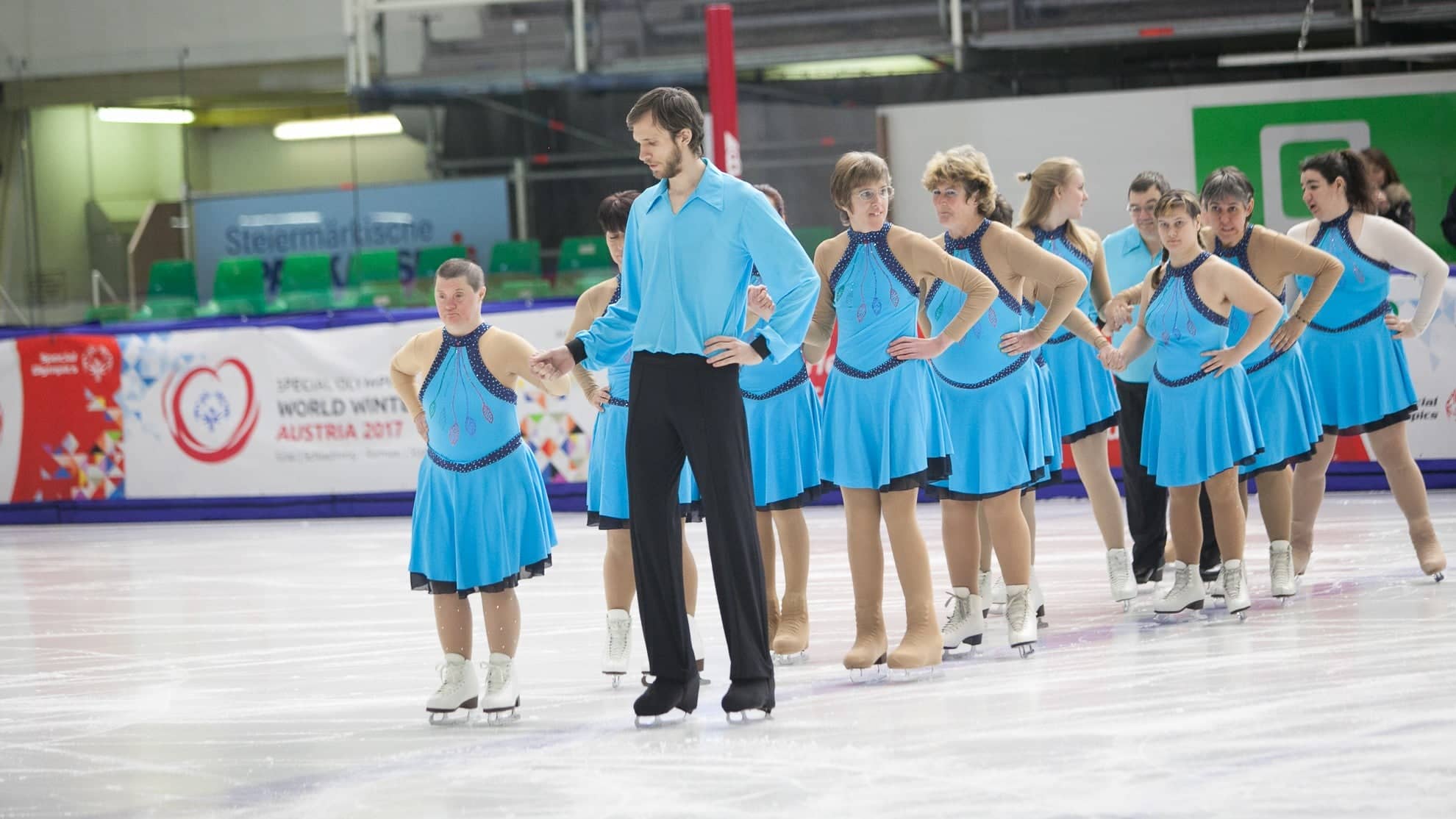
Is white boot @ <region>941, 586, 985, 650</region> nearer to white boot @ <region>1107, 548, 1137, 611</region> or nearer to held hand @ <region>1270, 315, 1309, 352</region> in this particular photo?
white boot @ <region>1107, 548, 1137, 611</region>

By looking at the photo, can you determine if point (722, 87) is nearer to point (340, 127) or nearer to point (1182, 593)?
point (340, 127)

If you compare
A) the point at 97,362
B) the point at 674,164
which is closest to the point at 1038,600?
the point at 674,164

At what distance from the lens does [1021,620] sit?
15.9ft

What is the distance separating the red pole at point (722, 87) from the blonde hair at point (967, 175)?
15.2 ft

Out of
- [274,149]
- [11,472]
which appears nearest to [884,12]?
[274,149]

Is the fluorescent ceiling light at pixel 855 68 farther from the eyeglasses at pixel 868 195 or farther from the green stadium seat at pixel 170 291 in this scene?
the eyeglasses at pixel 868 195

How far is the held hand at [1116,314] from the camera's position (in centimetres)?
576

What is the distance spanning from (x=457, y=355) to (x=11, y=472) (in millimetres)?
8024

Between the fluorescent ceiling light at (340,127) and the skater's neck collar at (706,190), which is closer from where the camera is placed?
the skater's neck collar at (706,190)

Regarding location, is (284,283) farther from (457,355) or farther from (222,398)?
(457,355)

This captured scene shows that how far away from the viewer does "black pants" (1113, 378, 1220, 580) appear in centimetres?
595

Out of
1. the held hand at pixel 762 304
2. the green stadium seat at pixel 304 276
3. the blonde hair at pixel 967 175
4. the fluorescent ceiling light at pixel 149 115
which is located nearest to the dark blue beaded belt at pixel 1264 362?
the blonde hair at pixel 967 175

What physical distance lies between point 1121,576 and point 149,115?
392 inches

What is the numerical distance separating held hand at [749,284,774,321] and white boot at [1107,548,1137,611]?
2.15 meters
